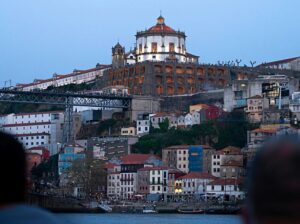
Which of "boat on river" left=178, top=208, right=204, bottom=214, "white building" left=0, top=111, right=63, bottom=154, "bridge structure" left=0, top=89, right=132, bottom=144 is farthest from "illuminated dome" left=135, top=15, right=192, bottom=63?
"boat on river" left=178, top=208, right=204, bottom=214

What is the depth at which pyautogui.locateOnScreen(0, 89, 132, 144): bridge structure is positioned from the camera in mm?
62156

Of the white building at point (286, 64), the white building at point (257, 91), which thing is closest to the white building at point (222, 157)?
the white building at point (257, 91)

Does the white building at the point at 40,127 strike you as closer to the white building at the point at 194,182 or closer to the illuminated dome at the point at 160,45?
Result: the illuminated dome at the point at 160,45

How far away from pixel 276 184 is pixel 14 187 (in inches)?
19.2

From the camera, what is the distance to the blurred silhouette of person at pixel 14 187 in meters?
1.95

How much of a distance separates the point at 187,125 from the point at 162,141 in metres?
2.15

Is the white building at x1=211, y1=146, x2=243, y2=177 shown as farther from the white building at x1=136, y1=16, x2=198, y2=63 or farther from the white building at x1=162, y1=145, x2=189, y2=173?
the white building at x1=136, y1=16, x2=198, y2=63

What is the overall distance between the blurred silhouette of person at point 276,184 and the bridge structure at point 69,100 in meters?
59.7

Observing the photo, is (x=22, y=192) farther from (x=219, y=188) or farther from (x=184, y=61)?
(x=184, y=61)

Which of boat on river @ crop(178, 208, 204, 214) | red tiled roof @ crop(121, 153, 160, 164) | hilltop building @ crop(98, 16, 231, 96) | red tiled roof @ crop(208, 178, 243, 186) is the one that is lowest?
boat on river @ crop(178, 208, 204, 214)

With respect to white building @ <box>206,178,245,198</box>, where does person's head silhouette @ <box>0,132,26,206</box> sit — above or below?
below

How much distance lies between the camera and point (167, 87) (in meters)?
69.1

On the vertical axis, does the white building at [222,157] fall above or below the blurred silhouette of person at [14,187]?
above

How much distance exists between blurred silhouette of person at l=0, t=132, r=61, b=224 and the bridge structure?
59436 millimetres
